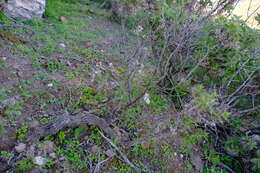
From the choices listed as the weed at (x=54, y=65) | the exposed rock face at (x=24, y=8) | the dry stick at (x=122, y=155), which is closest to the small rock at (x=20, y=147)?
the dry stick at (x=122, y=155)

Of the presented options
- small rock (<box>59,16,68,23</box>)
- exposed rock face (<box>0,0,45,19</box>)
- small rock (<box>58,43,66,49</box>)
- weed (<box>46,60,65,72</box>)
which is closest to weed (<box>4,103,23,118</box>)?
weed (<box>46,60,65,72</box>)

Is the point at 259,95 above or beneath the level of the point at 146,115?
above

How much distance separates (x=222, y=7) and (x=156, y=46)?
96cm

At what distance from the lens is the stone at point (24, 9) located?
136 inches

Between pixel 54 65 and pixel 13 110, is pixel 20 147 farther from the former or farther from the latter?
pixel 54 65

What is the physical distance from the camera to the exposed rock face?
3461mm

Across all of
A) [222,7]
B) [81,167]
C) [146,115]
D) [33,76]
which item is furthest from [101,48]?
[81,167]

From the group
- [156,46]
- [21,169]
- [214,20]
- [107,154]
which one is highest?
[214,20]

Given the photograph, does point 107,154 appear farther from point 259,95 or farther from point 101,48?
point 101,48

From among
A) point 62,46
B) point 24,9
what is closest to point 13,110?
point 62,46

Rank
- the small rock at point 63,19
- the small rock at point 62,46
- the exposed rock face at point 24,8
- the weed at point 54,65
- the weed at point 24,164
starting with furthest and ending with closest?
the small rock at point 63,19, the exposed rock face at point 24,8, the small rock at point 62,46, the weed at point 54,65, the weed at point 24,164

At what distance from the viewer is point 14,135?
1.59m

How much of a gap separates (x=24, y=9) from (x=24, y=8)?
0.7 inches

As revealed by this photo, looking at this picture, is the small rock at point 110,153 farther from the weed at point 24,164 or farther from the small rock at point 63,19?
the small rock at point 63,19
